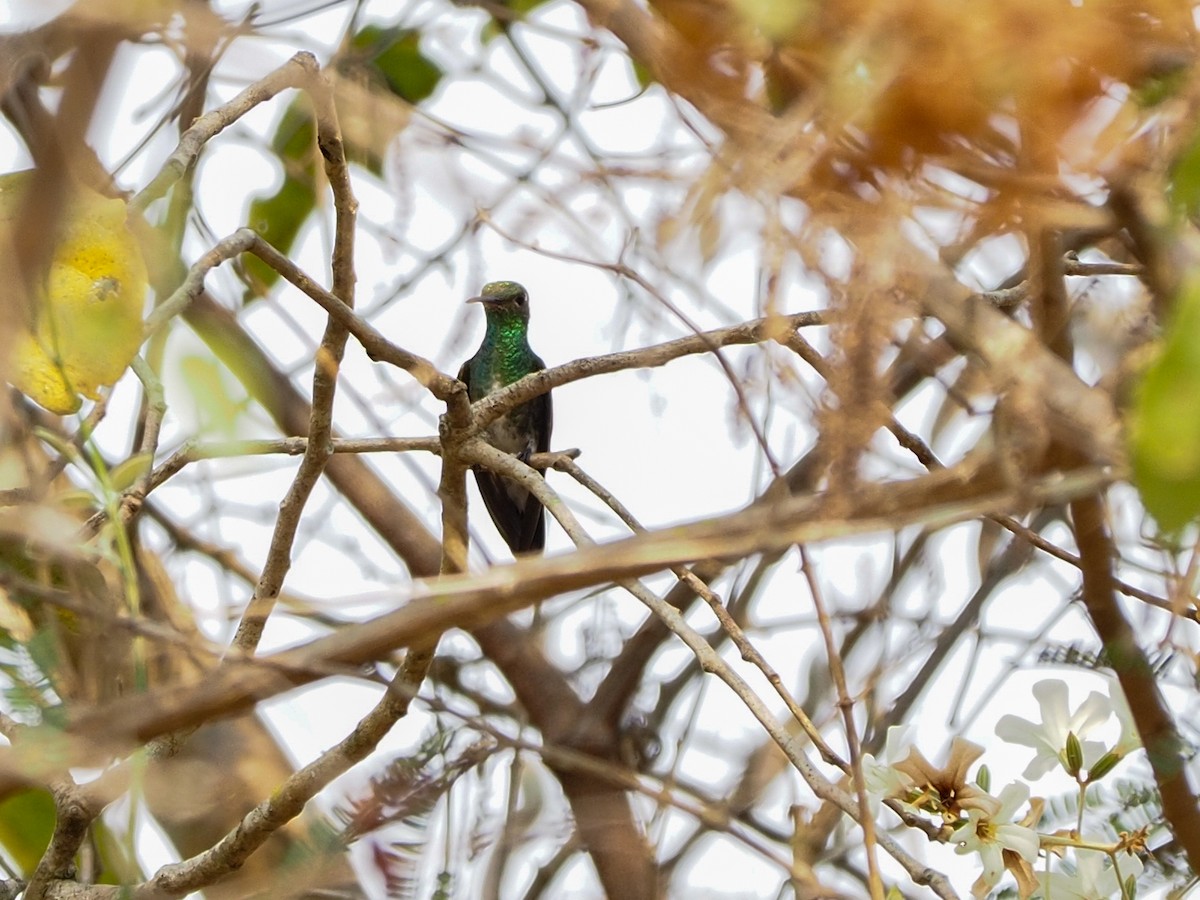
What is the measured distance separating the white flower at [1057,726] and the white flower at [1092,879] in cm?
10

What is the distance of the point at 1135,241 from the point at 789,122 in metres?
0.26

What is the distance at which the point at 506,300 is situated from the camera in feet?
16.6

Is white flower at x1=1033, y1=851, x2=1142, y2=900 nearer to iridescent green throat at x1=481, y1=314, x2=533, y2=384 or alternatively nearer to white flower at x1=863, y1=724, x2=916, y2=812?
white flower at x1=863, y1=724, x2=916, y2=812

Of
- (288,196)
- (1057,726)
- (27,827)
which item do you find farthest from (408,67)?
(1057,726)

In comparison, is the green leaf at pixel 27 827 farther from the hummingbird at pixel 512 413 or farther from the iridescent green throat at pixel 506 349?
the iridescent green throat at pixel 506 349

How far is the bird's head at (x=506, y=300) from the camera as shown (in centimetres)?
505

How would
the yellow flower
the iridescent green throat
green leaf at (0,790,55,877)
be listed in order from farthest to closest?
the iridescent green throat
green leaf at (0,790,55,877)
the yellow flower

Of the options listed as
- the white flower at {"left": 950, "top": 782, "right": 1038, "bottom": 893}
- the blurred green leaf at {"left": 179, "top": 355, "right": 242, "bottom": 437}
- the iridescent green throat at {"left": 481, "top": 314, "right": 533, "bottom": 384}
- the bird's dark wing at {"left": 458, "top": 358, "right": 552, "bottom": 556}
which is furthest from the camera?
the iridescent green throat at {"left": 481, "top": 314, "right": 533, "bottom": 384}

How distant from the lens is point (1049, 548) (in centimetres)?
162

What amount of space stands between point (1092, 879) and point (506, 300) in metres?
3.82

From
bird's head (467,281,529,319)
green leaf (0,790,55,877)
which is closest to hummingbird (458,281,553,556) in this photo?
bird's head (467,281,529,319)

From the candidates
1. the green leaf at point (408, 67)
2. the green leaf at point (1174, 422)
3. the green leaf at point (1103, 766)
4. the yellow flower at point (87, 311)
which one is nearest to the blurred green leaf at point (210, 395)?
the yellow flower at point (87, 311)

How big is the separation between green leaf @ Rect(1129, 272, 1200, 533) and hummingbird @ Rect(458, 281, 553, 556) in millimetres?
3745

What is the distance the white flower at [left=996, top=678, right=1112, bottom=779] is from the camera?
1508 millimetres
